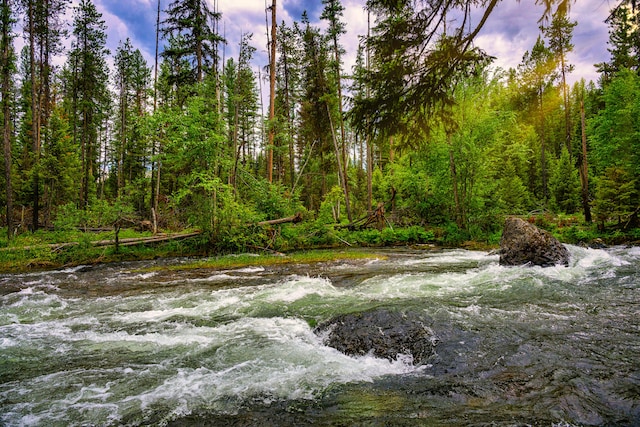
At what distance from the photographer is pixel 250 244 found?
53.1ft

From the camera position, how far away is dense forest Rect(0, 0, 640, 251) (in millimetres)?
5398

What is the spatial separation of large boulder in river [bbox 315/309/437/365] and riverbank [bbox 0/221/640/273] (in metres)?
8.11

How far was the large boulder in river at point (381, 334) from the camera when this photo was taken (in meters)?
4.37

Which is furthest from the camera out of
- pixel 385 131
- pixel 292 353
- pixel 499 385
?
pixel 385 131

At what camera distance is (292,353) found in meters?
4.64

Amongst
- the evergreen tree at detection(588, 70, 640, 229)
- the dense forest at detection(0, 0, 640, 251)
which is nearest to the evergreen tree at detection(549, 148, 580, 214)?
the dense forest at detection(0, 0, 640, 251)

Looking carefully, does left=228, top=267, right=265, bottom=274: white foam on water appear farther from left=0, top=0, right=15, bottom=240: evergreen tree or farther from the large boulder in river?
left=0, top=0, right=15, bottom=240: evergreen tree

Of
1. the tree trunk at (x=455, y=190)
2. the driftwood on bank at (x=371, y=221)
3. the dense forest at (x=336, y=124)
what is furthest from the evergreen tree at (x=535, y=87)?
the driftwood on bank at (x=371, y=221)

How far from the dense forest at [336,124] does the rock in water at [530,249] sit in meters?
4.35

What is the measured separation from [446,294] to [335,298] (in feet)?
7.76

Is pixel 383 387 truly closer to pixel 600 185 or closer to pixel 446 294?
pixel 446 294

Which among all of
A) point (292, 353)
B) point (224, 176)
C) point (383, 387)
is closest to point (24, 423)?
point (292, 353)

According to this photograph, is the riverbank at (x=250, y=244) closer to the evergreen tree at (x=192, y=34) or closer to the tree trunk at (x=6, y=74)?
the tree trunk at (x=6, y=74)

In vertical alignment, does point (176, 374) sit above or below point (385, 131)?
below
